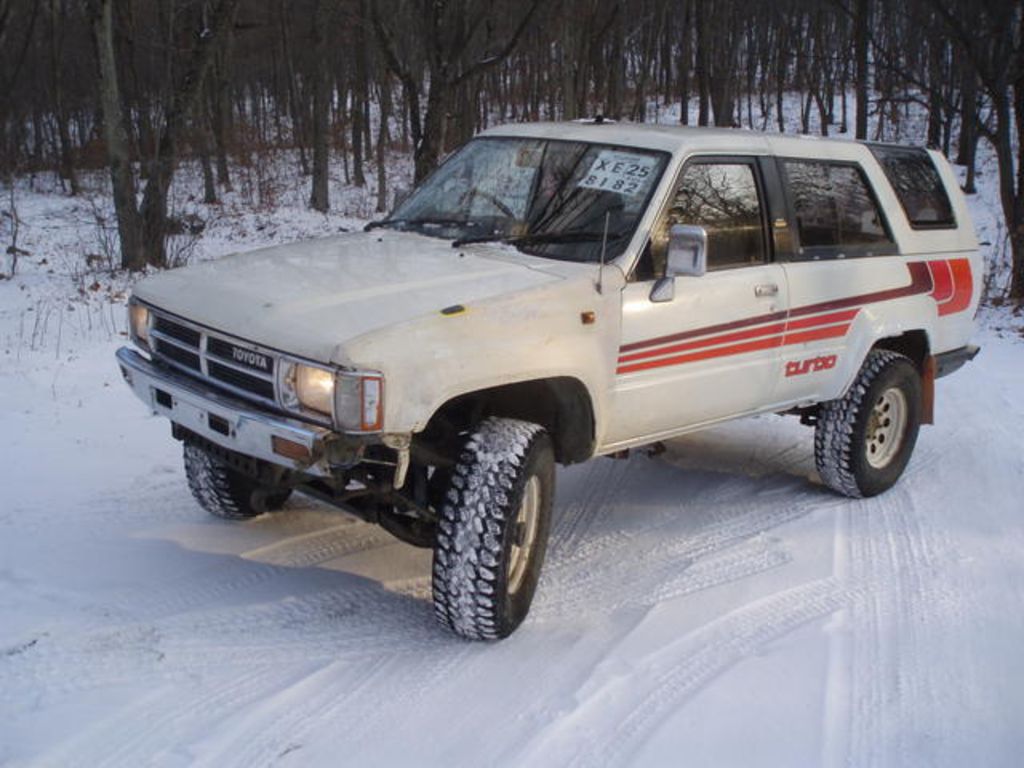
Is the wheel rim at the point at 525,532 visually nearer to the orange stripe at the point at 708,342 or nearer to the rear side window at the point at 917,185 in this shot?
the orange stripe at the point at 708,342

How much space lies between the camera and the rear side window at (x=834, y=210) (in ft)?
17.4

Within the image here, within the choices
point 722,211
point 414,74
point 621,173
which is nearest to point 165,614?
point 621,173

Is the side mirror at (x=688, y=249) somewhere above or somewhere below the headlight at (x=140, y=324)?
above

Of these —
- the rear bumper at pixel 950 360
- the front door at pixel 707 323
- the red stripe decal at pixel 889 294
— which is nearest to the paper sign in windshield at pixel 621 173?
the front door at pixel 707 323

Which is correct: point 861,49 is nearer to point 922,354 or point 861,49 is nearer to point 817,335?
point 922,354

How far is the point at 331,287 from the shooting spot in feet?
12.9

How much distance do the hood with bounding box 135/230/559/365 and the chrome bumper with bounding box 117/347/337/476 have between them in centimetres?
26

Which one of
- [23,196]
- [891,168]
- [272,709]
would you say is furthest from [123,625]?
[23,196]

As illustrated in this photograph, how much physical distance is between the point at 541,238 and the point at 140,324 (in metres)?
1.81

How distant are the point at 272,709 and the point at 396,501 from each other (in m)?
0.93

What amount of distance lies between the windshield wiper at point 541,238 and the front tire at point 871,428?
6.91 feet

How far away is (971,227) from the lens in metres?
6.27

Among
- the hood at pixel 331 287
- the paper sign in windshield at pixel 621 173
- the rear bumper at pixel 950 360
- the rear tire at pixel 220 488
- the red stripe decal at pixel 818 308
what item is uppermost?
the paper sign in windshield at pixel 621 173

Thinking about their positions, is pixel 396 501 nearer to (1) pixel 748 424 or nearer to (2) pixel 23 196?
(1) pixel 748 424
